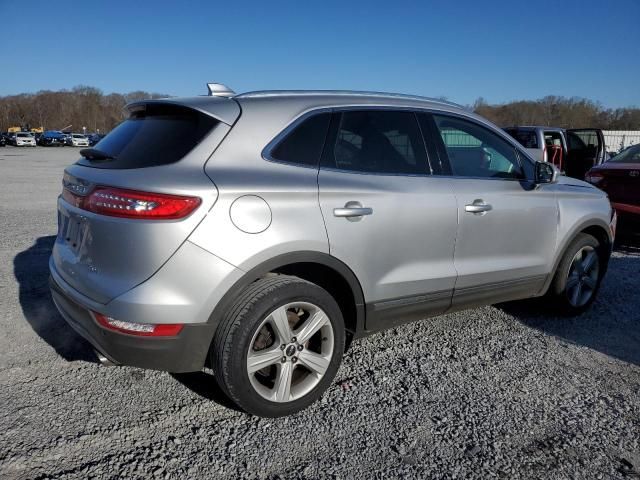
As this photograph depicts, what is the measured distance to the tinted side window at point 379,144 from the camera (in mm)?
2947

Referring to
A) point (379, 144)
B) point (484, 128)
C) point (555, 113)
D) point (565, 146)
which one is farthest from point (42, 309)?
point (555, 113)

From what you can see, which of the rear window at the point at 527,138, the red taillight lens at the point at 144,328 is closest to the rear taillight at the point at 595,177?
the rear window at the point at 527,138

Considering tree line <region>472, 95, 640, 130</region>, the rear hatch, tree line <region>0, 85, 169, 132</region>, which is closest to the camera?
the rear hatch

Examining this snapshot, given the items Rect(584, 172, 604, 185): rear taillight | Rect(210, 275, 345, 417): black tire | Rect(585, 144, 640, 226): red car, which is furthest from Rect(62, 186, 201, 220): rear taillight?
Rect(584, 172, 604, 185): rear taillight

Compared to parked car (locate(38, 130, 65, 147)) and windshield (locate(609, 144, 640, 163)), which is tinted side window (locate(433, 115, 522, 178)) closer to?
windshield (locate(609, 144, 640, 163))

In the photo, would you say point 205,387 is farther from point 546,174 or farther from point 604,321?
point 604,321

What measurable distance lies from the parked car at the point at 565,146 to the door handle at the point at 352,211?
9.76 meters

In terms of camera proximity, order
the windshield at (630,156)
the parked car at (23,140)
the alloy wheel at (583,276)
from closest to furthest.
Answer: the alloy wheel at (583,276) < the windshield at (630,156) < the parked car at (23,140)

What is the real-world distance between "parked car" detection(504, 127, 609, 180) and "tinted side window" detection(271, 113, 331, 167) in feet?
32.0

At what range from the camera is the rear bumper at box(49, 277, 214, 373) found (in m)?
2.38

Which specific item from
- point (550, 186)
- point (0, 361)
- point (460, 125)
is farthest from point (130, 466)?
point (550, 186)

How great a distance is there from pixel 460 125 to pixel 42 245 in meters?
5.38

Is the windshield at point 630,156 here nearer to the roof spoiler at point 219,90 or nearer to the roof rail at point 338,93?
the roof rail at point 338,93

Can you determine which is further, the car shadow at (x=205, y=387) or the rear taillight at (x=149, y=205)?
the car shadow at (x=205, y=387)
